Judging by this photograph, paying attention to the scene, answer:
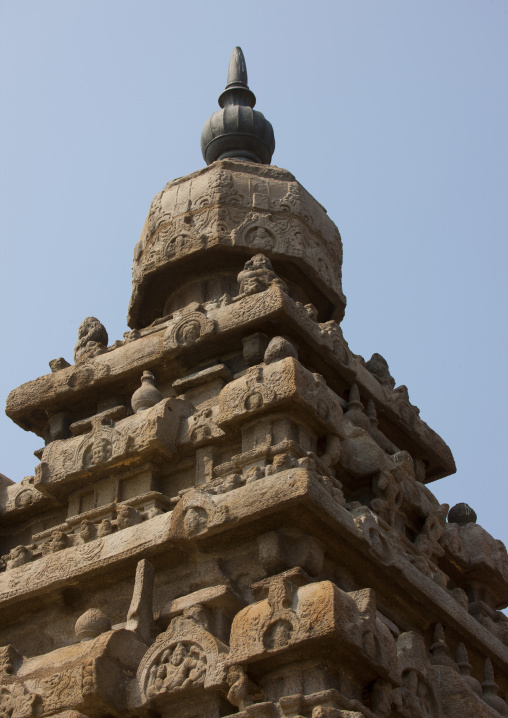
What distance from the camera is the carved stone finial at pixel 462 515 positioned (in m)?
11.5

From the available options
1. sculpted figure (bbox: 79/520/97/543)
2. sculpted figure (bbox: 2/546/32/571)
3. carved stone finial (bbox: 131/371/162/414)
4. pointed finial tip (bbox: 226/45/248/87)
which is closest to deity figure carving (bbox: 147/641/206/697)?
sculpted figure (bbox: 79/520/97/543)

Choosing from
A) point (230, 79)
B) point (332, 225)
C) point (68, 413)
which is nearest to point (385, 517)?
point (68, 413)

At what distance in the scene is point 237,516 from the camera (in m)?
8.43

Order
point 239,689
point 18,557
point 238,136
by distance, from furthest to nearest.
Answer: point 238,136, point 18,557, point 239,689

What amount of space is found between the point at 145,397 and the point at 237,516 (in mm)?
2337

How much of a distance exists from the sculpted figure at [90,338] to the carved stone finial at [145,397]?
3.73 ft

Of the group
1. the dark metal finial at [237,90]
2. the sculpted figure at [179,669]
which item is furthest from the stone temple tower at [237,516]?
the dark metal finial at [237,90]

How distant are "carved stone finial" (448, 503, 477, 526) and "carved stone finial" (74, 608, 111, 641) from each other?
4.21m

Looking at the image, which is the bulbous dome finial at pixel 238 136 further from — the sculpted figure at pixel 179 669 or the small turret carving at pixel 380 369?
the sculpted figure at pixel 179 669

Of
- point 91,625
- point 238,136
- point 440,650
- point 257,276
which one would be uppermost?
point 238,136

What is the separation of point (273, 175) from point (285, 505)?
5332 mm

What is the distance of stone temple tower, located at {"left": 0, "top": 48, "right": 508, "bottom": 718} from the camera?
782cm

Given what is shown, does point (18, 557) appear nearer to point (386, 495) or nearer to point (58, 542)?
point (58, 542)

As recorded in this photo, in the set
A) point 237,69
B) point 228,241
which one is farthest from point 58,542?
point 237,69
